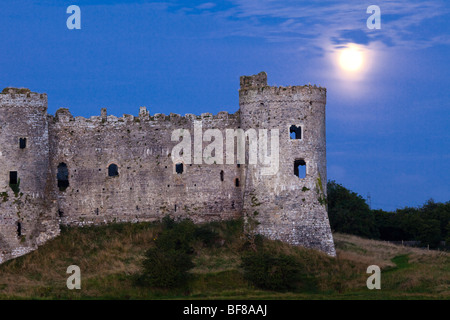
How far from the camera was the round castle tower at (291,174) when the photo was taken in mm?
45469

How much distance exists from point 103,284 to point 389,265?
1502 cm

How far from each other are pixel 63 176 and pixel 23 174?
3055mm

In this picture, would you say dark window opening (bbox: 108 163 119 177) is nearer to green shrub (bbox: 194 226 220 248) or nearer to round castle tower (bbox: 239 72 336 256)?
green shrub (bbox: 194 226 220 248)

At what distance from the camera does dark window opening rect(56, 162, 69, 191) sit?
47.8 m

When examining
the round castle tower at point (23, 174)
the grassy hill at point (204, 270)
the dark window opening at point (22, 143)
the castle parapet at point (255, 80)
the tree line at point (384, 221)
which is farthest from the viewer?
the tree line at point (384, 221)

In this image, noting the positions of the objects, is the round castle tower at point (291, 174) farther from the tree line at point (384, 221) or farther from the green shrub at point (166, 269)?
the tree line at point (384, 221)

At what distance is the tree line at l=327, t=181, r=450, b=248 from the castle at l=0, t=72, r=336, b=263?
1772 centimetres

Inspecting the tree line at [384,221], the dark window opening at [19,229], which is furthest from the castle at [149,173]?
the tree line at [384,221]

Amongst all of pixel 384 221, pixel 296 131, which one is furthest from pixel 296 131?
pixel 384 221

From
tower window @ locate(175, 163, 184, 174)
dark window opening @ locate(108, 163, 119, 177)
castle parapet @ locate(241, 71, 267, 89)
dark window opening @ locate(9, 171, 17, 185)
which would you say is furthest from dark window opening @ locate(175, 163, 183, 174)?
dark window opening @ locate(9, 171, 17, 185)

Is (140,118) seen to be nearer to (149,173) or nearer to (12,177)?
(149,173)

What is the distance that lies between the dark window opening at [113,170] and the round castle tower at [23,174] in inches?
140

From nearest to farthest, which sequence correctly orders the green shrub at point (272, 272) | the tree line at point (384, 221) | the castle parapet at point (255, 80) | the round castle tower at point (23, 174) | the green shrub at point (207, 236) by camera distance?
the green shrub at point (272, 272)
the round castle tower at point (23, 174)
the green shrub at point (207, 236)
the castle parapet at point (255, 80)
the tree line at point (384, 221)
